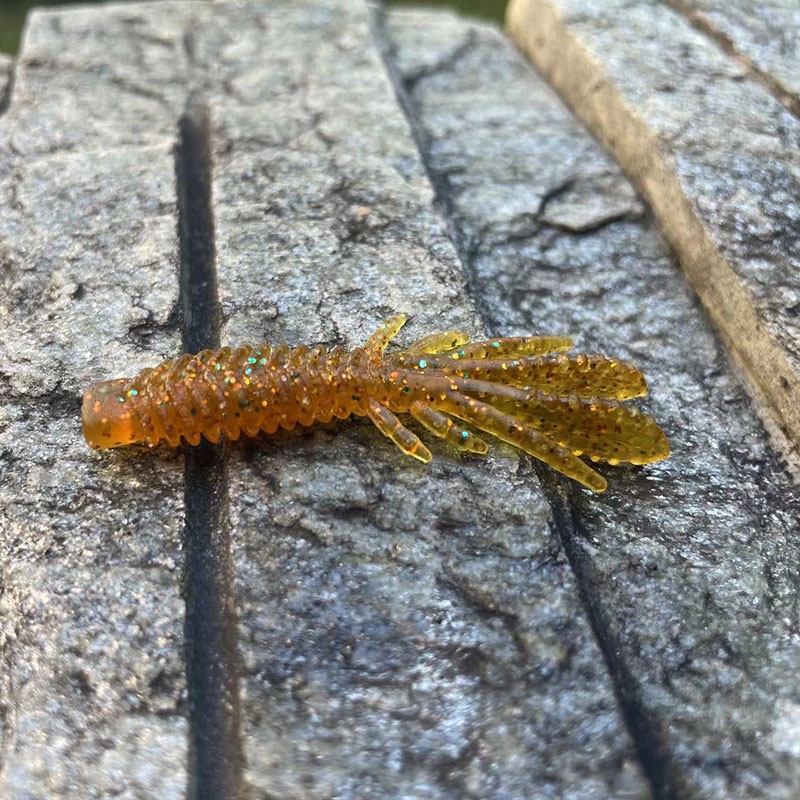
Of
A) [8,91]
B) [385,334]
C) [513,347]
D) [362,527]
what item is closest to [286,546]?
[362,527]

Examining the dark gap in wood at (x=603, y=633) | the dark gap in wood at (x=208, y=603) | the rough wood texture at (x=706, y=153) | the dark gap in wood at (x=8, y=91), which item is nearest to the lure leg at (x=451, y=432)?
the dark gap in wood at (x=603, y=633)

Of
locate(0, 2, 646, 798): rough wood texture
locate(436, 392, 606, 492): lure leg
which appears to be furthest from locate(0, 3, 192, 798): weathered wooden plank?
locate(436, 392, 606, 492): lure leg

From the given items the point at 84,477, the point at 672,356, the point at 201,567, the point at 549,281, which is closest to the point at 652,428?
the point at 672,356

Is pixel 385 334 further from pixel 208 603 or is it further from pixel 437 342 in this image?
pixel 208 603

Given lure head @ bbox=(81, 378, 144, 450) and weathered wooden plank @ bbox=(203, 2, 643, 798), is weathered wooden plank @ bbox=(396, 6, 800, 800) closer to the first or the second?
weathered wooden plank @ bbox=(203, 2, 643, 798)

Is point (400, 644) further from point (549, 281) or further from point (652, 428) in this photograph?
point (549, 281)

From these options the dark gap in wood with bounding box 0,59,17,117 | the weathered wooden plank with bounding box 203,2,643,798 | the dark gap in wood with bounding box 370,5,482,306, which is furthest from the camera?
the dark gap in wood with bounding box 0,59,17,117

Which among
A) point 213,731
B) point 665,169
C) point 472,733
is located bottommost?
Answer: point 213,731
